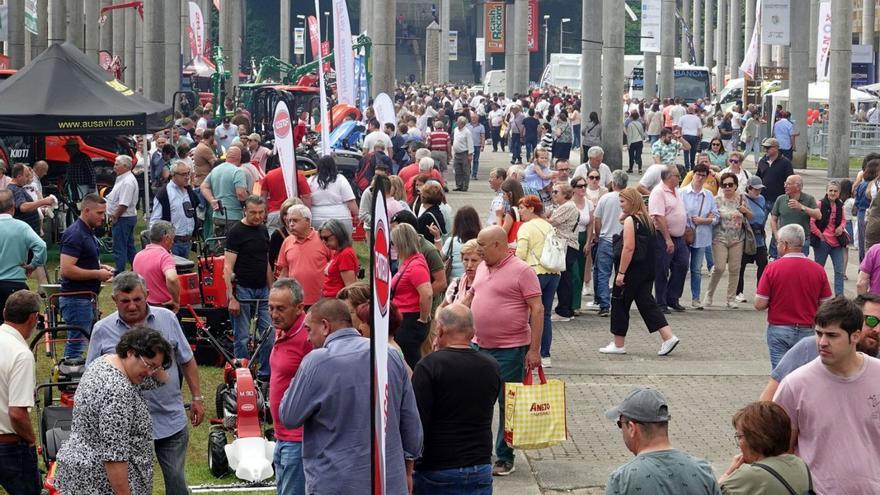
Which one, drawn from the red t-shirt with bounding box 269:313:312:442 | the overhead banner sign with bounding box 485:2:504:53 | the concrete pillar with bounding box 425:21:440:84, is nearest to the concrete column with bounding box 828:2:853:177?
the red t-shirt with bounding box 269:313:312:442

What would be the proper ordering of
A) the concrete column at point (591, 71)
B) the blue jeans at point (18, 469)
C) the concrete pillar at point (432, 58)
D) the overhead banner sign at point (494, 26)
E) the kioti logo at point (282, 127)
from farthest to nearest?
1. the concrete pillar at point (432, 58)
2. the overhead banner sign at point (494, 26)
3. the concrete column at point (591, 71)
4. the kioti logo at point (282, 127)
5. the blue jeans at point (18, 469)

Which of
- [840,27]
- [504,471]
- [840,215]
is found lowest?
[504,471]

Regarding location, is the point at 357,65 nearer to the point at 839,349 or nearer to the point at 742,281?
the point at 742,281

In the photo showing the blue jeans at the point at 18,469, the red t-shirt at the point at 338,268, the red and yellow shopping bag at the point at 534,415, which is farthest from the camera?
the red t-shirt at the point at 338,268

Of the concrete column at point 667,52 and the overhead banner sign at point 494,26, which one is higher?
the overhead banner sign at point 494,26

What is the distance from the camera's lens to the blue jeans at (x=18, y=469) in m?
8.94

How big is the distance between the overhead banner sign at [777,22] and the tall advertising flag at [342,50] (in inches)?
656

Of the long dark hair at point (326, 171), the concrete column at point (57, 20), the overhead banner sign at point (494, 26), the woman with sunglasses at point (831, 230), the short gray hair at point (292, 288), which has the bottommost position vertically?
the woman with sunglasses at point (831, 230)

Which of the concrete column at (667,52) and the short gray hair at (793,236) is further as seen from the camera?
the concrete column at (667,52)

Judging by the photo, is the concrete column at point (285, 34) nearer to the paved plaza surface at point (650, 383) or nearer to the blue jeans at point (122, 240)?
the blue jeans at point (122, 240)

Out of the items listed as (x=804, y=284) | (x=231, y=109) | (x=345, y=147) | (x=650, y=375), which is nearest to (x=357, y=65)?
(x=231, y=109)

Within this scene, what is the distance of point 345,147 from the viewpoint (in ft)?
120

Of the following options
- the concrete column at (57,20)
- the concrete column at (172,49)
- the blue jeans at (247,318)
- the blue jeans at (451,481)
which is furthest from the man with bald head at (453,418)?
the concrete column at (172,49)

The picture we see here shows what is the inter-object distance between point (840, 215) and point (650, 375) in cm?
462
